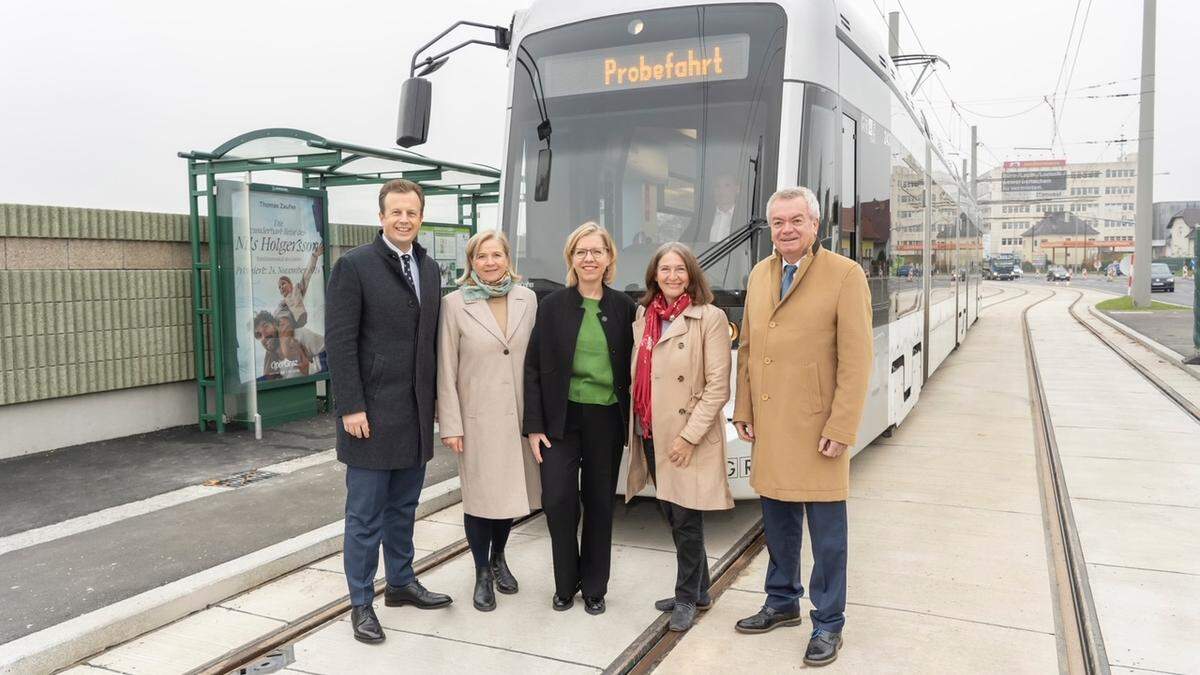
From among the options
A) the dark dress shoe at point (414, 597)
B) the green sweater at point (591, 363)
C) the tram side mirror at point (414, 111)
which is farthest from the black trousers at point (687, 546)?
the tram side mirror at point (414, 111)

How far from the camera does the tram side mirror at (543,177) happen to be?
6098 millimetres

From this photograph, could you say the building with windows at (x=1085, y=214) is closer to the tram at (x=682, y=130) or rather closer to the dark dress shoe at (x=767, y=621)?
the tram at (x=682, y=130)

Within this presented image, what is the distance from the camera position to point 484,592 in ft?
15.3

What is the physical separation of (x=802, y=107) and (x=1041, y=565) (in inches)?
118

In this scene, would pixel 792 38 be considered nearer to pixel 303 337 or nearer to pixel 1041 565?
pixel 1041 565

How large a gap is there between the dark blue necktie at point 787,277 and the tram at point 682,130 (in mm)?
1369

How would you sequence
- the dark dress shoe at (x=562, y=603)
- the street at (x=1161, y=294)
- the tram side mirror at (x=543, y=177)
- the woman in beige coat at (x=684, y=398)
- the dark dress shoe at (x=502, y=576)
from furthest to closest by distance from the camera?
1. the street at (x=1161, y=294)
2. the tram side mirror at (x=543, y=177)
3. the dark dress shoe at (x=502, y=576)
4. the dark dress shoe at (x=562, y=603)
5. the woman in beige coat at (x=684, y=398)

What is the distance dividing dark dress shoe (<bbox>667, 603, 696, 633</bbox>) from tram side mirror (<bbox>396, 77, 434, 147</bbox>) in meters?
3.27

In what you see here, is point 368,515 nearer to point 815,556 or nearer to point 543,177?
point 815,556

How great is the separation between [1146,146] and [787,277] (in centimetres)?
2542

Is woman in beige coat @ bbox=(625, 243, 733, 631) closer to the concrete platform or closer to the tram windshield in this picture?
the concrete platform

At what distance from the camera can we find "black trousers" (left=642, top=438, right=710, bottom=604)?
438 centimetres

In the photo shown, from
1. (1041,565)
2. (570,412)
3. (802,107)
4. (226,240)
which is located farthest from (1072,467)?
(226,240)

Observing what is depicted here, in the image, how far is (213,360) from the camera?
9.09 metres
